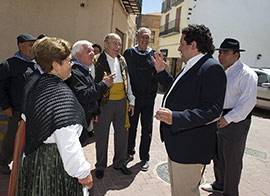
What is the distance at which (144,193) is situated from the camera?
3.00m

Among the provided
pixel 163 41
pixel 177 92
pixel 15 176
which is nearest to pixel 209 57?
pixel 177 92

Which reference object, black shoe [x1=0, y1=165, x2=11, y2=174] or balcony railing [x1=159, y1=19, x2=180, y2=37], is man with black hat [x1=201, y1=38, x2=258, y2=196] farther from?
balcony railing [x1=159, y1=19, x2=180, y2=37]

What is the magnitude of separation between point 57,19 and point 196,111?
7008 mm

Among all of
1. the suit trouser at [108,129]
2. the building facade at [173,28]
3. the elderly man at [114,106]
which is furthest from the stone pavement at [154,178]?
the building facade at [173,28]

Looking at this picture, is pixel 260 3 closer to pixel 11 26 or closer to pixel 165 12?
pixel 165 12

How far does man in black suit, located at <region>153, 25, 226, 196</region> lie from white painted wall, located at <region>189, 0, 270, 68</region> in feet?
51.3

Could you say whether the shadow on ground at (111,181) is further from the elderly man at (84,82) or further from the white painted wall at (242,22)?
the white painted wall at (242,22)

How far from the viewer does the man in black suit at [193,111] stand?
1785 millimetres

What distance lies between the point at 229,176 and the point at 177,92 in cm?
152

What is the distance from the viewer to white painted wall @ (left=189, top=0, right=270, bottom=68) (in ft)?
53.3

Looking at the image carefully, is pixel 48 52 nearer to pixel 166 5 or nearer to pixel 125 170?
pixel 125 170

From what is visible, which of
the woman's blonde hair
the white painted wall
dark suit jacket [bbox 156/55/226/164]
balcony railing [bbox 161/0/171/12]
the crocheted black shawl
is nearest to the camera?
the crocheted black shawl

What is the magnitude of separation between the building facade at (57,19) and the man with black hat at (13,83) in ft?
14.3

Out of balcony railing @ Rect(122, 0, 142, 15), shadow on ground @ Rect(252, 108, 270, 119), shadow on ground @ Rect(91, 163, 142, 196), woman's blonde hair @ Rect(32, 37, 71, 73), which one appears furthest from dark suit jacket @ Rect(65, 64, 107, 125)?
shadow on ground @ Rect(252, 108, 270, 119)
